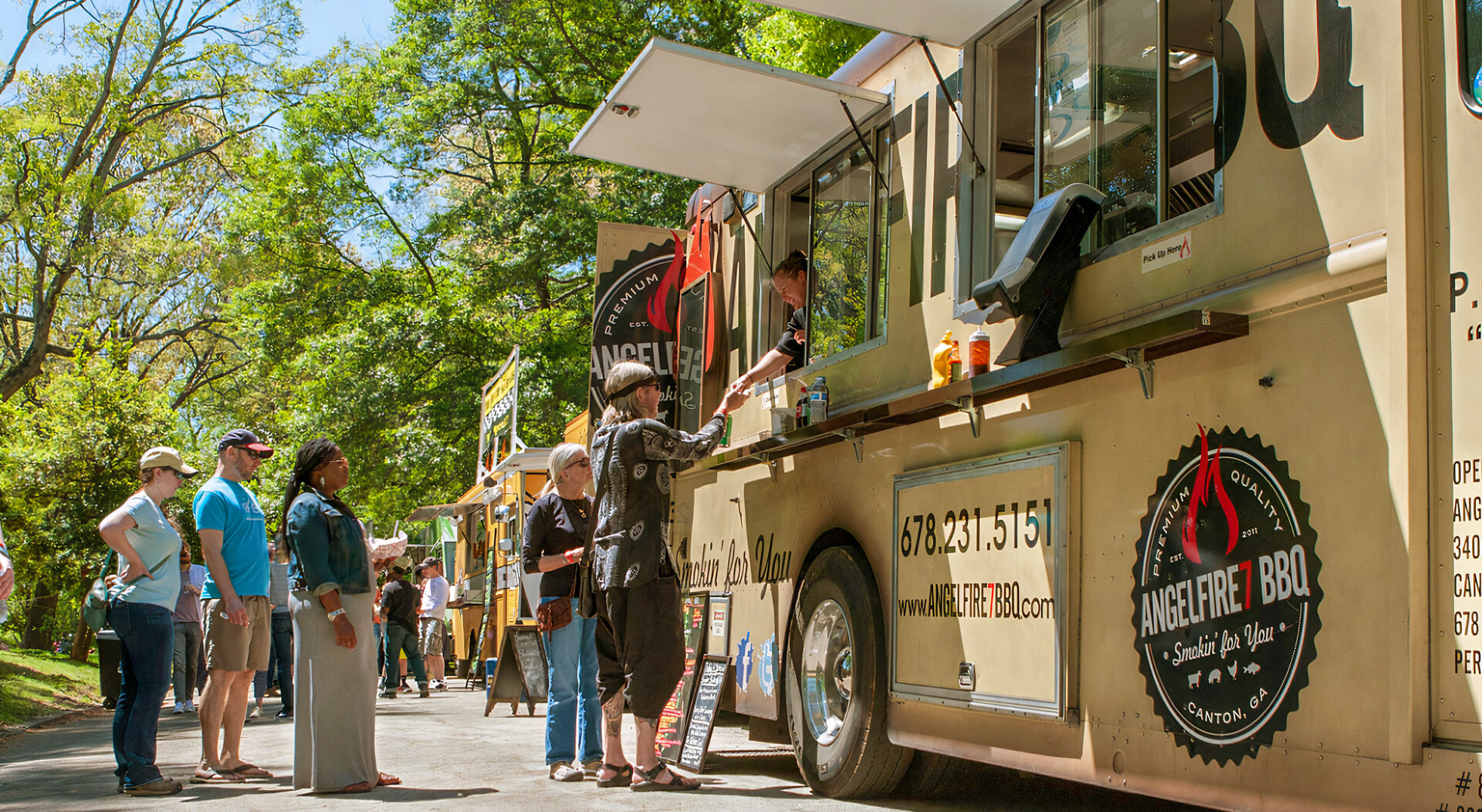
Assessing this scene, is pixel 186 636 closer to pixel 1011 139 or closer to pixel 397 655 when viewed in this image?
pixel 397 655

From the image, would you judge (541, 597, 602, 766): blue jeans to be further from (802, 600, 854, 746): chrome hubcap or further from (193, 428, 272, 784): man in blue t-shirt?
(193, 428, 272, 784): man in blue t-shirt

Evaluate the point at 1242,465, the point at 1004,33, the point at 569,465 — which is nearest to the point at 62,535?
the point at 569,465

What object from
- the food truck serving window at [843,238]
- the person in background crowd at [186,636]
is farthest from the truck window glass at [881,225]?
the person in background crowd at [186,636]

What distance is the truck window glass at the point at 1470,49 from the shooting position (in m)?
3.19

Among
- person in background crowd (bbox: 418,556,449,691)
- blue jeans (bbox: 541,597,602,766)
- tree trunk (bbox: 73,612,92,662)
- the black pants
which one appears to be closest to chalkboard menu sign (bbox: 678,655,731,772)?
blue jeans (bbox: 541,597,602,766)

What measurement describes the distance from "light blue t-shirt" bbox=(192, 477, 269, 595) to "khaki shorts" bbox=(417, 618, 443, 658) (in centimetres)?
1079

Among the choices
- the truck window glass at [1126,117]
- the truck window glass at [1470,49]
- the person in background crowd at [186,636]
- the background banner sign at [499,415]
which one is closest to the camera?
the truck window glass at [1470,49]

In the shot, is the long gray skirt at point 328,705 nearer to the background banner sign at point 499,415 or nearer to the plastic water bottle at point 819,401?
the plastic water bottle at point 819,401

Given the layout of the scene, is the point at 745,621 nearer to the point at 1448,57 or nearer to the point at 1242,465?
the point at 1242,465

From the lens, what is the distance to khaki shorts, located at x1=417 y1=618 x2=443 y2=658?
17172 millimetres

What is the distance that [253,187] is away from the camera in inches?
1049

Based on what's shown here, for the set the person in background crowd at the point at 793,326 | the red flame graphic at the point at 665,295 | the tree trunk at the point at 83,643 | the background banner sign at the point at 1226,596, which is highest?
the red flame graphic at the point at 665,295

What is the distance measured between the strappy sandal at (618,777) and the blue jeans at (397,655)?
30.5 feet

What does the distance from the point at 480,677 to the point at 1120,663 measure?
52.8 ft
